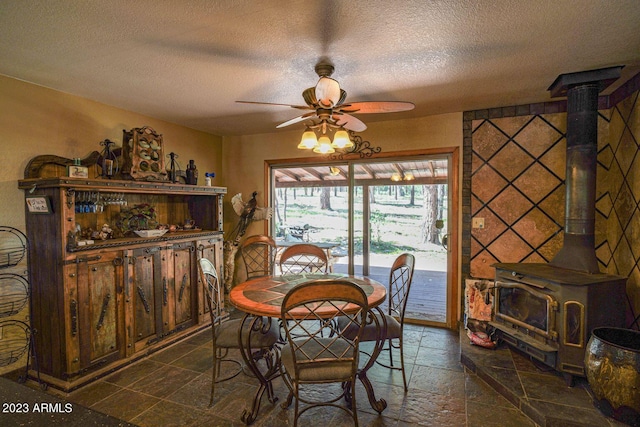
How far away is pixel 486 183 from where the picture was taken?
11.3 feet

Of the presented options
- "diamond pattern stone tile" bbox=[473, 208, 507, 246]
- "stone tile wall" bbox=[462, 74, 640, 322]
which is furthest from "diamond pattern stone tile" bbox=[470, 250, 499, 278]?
"diamond pattern stone tile" bbox=[473, 208, 507, 246]

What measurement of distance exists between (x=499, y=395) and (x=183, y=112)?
3.93 meters

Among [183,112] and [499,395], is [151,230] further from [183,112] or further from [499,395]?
[499,395]

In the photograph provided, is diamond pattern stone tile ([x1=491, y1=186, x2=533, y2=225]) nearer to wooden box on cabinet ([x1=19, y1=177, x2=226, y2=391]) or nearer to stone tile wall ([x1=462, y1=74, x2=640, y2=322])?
stone tile wall ([x1=462, y1=74, x2=640, y2=322])

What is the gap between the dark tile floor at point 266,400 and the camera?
82.1 inches

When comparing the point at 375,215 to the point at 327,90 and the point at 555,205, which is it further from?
the point at 327,90

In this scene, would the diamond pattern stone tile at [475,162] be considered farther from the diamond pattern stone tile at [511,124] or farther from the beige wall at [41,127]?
A: the beige wall at [41,127]

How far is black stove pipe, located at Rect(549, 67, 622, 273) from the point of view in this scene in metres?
2.52

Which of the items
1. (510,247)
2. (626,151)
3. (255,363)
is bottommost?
(255,363)

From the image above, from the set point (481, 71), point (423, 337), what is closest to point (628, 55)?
point (481, 71)

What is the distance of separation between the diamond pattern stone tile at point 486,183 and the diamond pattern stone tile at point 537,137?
386 millimetres

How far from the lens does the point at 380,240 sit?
13.6ft

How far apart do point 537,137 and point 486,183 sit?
638 mm

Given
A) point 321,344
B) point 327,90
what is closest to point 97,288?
point 321,344
